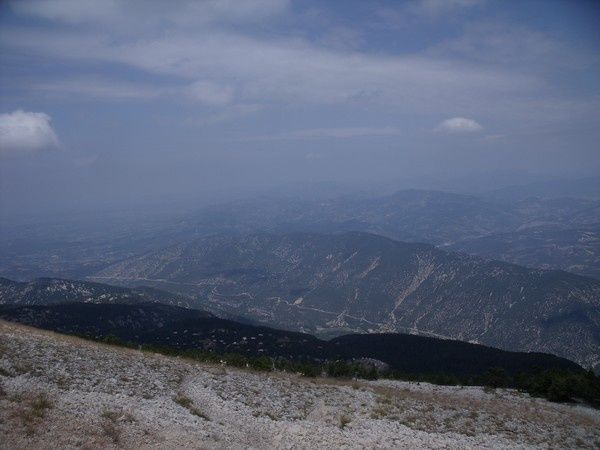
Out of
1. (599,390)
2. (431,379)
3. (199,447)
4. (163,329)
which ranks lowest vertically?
(163,329)

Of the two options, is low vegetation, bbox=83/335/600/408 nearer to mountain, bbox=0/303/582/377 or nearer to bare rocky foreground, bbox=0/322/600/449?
bare rocky foreground, bbox=0/322/600/449

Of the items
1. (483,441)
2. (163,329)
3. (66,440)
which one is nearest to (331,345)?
(163,329)

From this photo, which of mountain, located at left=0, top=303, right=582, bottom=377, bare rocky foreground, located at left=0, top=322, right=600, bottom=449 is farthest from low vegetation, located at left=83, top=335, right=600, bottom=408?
mountain, located at left=0, top=303, right=582, bottom=377

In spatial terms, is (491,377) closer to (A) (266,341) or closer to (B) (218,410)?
(B) (218,410)

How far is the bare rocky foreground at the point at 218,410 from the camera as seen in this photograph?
2400 centimetres

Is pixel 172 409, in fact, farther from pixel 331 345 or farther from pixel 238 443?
pixel 331 345

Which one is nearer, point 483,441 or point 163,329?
point 483,441

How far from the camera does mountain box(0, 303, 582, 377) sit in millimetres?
117688

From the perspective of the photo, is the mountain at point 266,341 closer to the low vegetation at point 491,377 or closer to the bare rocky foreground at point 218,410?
the low vegetation at point 491,377

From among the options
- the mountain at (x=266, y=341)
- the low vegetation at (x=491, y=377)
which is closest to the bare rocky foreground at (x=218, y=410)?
the low vegetation at (x=491, y=377)

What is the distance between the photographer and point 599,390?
45250 mm

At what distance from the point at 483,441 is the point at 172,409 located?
21.3 m

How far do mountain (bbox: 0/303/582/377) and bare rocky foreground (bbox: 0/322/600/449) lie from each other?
243 feet

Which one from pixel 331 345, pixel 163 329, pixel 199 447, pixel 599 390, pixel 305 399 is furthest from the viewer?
pixel 163 329
